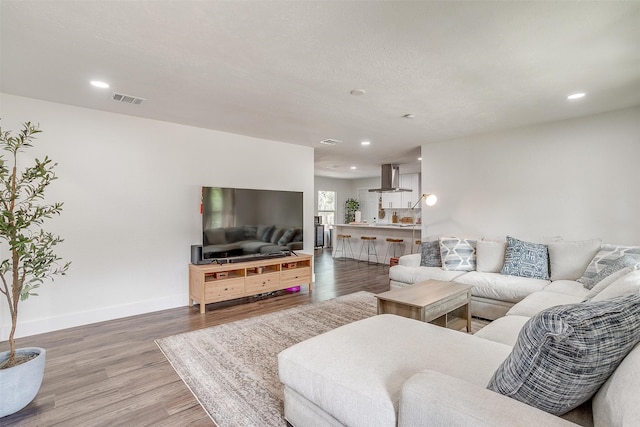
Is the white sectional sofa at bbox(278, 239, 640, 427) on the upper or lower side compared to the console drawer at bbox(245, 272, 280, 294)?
upper

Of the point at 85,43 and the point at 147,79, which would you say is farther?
the point at 147,79

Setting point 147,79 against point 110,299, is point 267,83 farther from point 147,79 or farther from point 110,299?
point 110,299

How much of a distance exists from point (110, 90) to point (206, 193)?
1.53 meters

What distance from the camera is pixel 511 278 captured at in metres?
3.48

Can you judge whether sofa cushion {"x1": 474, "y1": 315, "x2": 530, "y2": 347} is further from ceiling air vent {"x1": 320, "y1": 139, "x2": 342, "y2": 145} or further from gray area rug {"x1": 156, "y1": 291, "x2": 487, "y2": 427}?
ceiling air vent {"x1": 320, "y1": 139, "x2": 342, "y2": 145}

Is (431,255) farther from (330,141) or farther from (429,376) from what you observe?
(429,376)

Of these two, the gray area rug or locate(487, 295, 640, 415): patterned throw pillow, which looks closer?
locate(487, 295, 640, 415): patterned throw pillow

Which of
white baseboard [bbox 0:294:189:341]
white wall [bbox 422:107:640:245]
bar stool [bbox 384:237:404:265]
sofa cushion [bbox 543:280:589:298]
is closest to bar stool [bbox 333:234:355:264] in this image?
bar stool [bbox 384:237:404:265]

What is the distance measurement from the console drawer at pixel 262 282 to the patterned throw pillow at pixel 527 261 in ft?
9.91

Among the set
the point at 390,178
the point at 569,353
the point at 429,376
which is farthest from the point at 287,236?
the point at 569,353

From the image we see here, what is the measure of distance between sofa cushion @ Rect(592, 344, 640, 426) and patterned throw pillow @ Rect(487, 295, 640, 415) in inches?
1.1

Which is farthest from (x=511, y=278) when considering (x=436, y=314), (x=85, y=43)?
(x=85, y=43)

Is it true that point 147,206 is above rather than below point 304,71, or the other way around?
below

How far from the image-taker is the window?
10953mm
